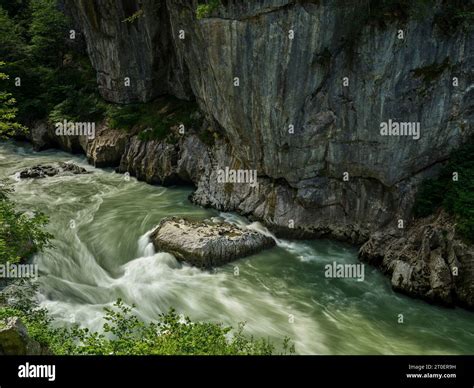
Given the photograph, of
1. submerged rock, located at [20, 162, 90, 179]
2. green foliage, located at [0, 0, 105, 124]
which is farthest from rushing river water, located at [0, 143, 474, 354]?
green foliage, located at [0, 0, 105, 124]

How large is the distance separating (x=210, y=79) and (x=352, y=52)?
6.46 metres

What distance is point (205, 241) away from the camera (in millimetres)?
15188

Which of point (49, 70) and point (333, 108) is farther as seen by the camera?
point (49, 70)

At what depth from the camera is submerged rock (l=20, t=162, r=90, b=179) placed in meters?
23.8

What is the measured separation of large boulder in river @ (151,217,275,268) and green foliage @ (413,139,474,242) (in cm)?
565

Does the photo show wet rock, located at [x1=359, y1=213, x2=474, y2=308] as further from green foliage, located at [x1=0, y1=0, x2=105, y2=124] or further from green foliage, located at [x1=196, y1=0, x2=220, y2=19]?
green foliage, located at [x1=0, y1=0, x2=105, y2=124]

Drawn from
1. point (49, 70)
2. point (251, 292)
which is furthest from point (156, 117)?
point (251, 292)

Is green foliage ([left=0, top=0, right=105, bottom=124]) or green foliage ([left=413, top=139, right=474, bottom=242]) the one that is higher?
green foliage ([left=0, top=0, right=105, bottom=124])

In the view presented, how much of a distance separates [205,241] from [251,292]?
8.30ft

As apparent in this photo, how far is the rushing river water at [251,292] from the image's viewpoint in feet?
38.1

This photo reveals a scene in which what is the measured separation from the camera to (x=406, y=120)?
1506cm

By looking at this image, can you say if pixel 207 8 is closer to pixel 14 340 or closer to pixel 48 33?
pixel 14 340
